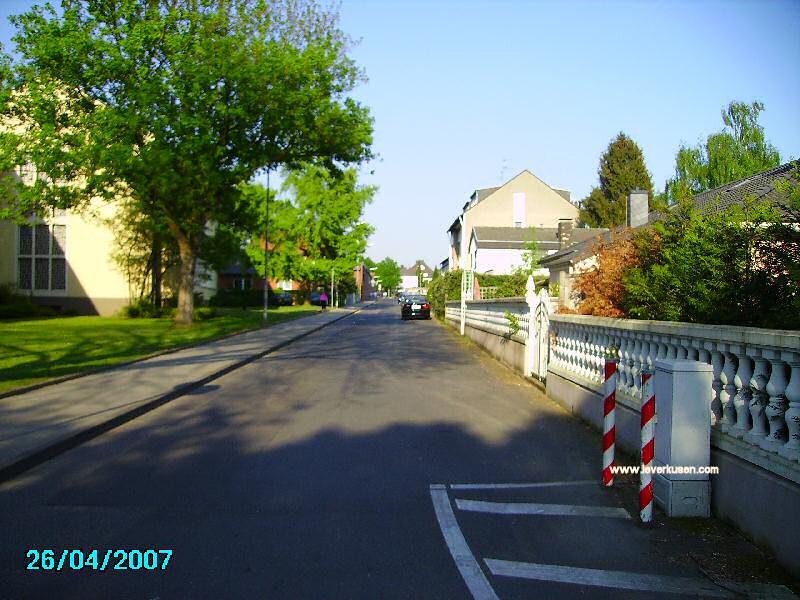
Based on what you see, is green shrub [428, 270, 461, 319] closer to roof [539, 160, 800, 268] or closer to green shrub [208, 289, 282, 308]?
roof [539, 160, 800, 268]

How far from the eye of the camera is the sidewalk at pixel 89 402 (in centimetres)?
715

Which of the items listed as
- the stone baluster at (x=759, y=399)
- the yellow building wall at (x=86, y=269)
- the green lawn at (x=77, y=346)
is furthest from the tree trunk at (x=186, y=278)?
the stone baluster at (x=759, y=399)

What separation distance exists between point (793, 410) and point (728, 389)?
97 centimetres

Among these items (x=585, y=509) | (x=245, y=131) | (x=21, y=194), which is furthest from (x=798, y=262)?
(x=21, y=194)

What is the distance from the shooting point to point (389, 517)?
5230 millimetres

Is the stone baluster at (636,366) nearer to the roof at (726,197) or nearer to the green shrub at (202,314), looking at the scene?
the roof at (726,197)

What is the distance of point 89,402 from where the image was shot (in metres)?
9.94

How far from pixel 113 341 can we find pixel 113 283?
64.8 ft

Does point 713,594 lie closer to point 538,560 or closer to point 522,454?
point 538,560

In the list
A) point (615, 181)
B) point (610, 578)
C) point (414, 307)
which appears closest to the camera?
point (610, 578)

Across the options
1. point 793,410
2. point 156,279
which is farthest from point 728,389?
point 156,279

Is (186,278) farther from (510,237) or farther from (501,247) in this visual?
(510,237)

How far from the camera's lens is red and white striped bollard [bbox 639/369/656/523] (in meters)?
5.23
